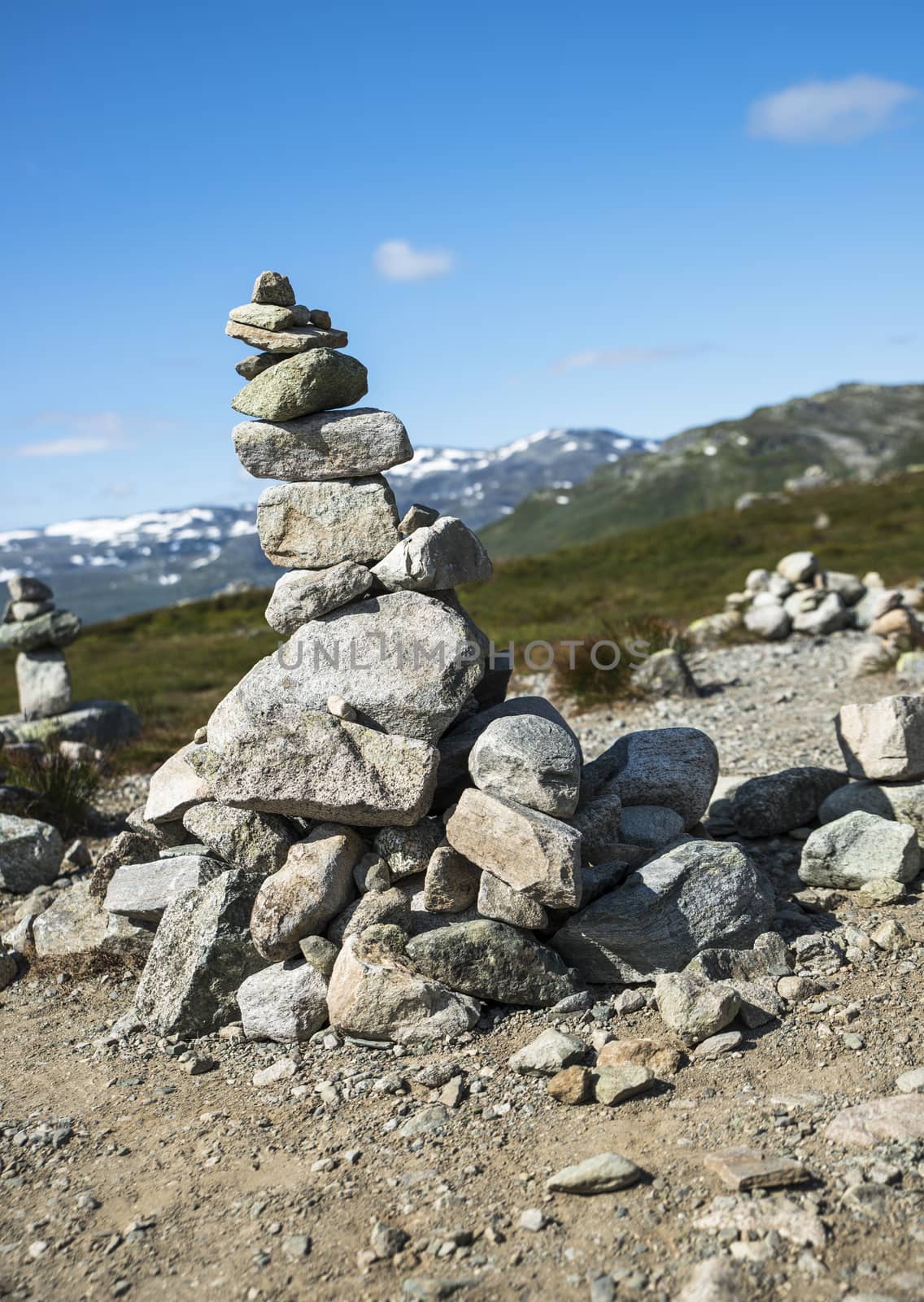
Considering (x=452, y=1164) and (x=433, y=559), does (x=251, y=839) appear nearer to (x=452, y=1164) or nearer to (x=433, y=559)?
(x=433, y=559)

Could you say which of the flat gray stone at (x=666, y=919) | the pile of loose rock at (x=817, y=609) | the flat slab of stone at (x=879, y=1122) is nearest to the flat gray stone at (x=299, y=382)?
the flat gray stone at (x=666, y=919)

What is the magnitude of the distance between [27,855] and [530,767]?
6498 millimetres

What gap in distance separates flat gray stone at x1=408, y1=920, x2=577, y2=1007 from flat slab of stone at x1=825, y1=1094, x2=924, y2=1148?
2329mm

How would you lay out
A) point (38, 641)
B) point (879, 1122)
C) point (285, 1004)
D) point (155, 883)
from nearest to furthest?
point (879, 1122) < point (285, 1004) < point (155, 883) < point (38, 641)

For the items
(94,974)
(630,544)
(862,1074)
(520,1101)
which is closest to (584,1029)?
(520,1101)

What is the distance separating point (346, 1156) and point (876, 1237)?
281cm

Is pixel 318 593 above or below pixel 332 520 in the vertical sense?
below

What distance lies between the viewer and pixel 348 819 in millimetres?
7883

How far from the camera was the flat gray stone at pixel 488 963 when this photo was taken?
7172 mm

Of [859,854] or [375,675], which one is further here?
[859,854]

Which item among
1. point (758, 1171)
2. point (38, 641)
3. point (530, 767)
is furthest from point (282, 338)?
point (38, 641)

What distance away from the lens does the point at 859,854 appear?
877 cm

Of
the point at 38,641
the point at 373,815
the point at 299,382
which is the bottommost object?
the point at 373,815

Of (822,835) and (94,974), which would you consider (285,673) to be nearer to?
(94,974)
